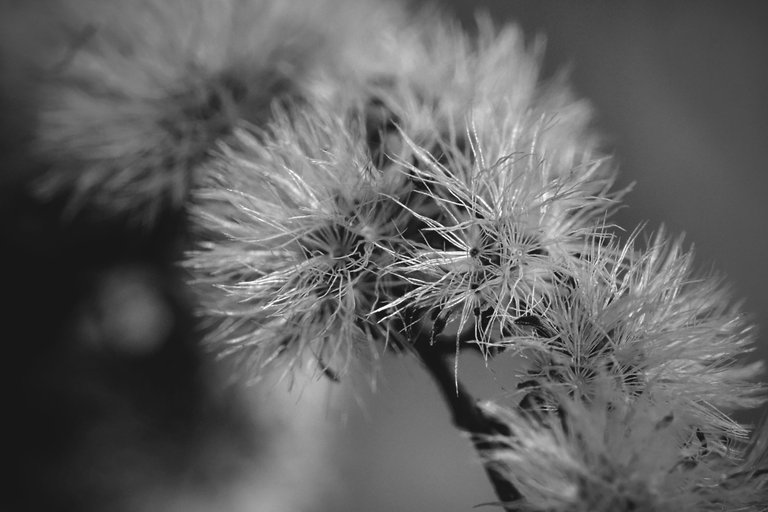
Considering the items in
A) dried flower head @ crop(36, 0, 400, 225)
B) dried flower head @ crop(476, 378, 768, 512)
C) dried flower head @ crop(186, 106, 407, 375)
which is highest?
dried flower head @ crop(36, 0, 400, 225)

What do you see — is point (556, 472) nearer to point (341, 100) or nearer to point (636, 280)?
point (636, 280)

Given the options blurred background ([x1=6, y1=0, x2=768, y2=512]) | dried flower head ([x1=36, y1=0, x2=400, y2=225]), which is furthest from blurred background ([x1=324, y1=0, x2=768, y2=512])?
dried flower head ([x1=36, y1=0, x2=400, y2=225])

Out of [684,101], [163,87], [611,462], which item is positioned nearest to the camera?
[611,462]

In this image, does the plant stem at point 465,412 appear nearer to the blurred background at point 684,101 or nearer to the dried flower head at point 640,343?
the dried flower head at point 640,343

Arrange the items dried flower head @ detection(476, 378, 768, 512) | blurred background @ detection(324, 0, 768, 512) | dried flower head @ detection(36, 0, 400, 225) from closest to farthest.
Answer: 1. dried flower head @ detection(476, 378, 768, 512)
2. dried flower head @ detection(36, 0, 400, 225)
3. blurred background @ detection(324, 0, 768, 512)

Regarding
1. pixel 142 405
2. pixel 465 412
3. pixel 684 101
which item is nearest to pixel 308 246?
pixel 465 412

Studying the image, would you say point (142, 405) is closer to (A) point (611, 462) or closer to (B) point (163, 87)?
(B) point (163, 87)

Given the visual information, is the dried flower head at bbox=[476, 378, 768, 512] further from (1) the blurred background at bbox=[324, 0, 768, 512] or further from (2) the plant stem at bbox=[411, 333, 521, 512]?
(1) the blurred background at bbox=[324, 0, 768, 512]

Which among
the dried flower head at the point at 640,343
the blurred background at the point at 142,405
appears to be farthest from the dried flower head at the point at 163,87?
the dried flower head at the point at 640,343
